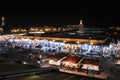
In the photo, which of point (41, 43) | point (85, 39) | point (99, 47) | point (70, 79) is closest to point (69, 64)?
point (70, 79)

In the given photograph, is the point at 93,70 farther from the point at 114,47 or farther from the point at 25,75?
the point at 114,47

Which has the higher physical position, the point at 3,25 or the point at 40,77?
the point at 3,25

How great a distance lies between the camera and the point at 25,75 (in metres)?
12.3

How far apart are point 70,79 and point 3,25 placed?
289 ft

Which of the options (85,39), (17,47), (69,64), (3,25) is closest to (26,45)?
(17,47)

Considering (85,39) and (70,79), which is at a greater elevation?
(85,39)

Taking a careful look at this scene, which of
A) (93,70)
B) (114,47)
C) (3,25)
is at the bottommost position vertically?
(93,70)

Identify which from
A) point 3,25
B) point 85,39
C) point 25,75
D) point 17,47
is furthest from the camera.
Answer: point 3,25

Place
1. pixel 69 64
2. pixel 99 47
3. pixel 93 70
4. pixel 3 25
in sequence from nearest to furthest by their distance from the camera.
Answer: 1. pixel 93 70
2. pixel 69 64
3. pixel 99 47
4. pixel 3 25

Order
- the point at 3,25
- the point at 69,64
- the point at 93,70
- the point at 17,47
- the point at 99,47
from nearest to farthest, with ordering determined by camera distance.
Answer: the point at 93,70 < the point at 69,64 < the point at 99,47 < the point at 17,47 < the point at 3,25

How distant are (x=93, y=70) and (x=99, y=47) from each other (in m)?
14.6

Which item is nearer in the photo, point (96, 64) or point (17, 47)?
point (96, 64)

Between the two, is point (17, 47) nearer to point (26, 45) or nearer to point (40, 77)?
point (26, 45)

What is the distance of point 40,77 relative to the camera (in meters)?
12.4
